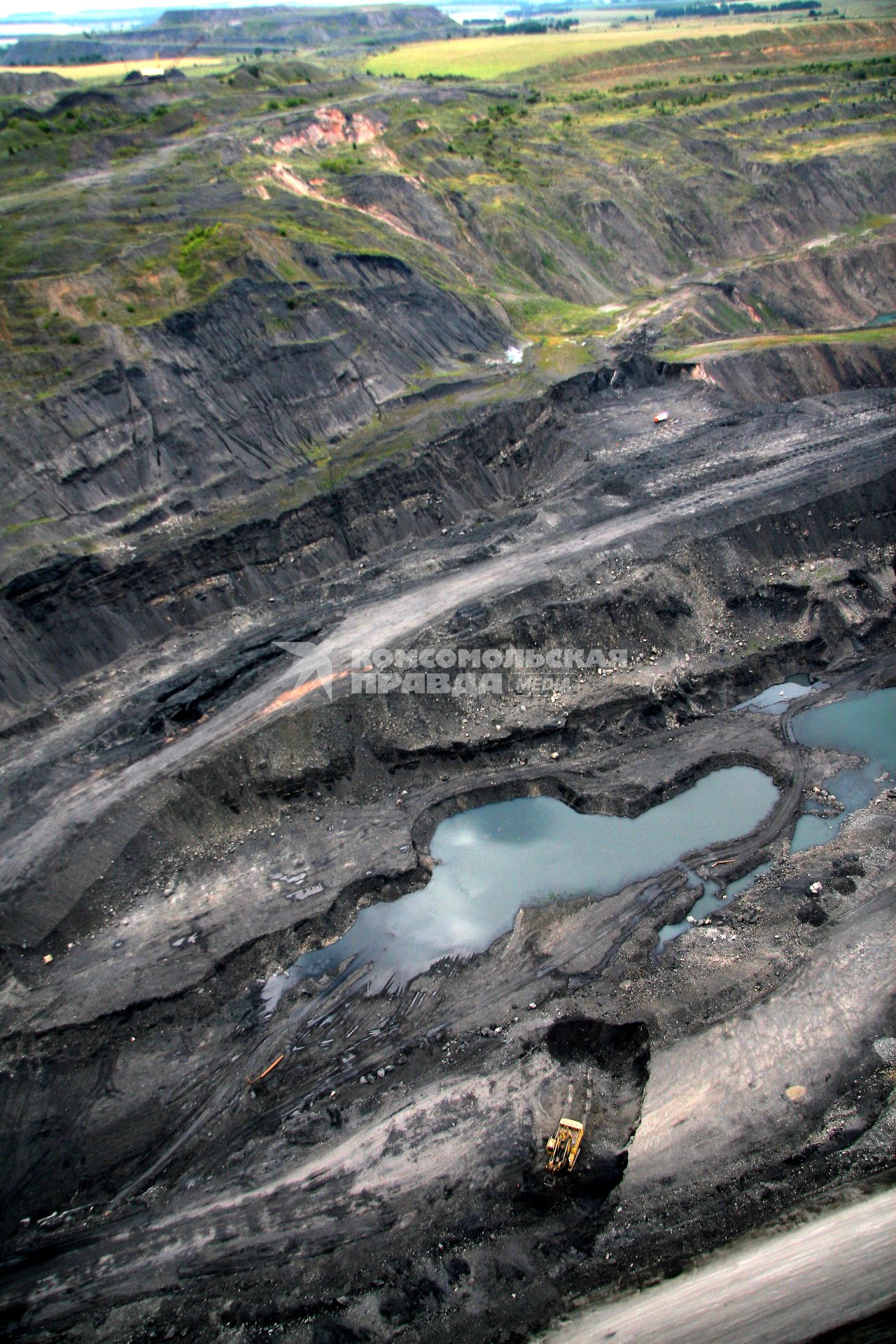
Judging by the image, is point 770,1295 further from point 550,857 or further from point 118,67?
point 118,67

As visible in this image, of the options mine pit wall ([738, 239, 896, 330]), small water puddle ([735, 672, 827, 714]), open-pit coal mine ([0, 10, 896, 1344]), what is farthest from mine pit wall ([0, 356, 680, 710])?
mine pit wall ([738, 239, 896, 330])

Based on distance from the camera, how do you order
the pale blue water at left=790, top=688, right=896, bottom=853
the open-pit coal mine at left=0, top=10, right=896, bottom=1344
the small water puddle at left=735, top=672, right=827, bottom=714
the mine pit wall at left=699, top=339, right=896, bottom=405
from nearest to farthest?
the open-pit coal mine at left=0, top=10, right=896, bottom=1344 → the pale blue water at left=790, top=688, right=896, bottom=853 → the small water puddle at left=735, top=672, right=827, bottom=714 → the mine pit wall at left=699, top=339, right=896, bottom=405

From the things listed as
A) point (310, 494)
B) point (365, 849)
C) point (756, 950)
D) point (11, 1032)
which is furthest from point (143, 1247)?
point (310, 494)

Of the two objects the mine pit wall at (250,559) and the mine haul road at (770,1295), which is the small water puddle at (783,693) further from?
the mine haul road at (770,1295)

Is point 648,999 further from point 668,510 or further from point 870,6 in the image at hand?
point 870,6

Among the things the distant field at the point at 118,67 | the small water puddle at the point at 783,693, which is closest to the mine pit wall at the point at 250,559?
the small water puddle at the point at 783,693

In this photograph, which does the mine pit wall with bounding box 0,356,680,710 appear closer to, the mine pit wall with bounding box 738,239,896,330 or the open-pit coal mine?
the open-pit coal mine
